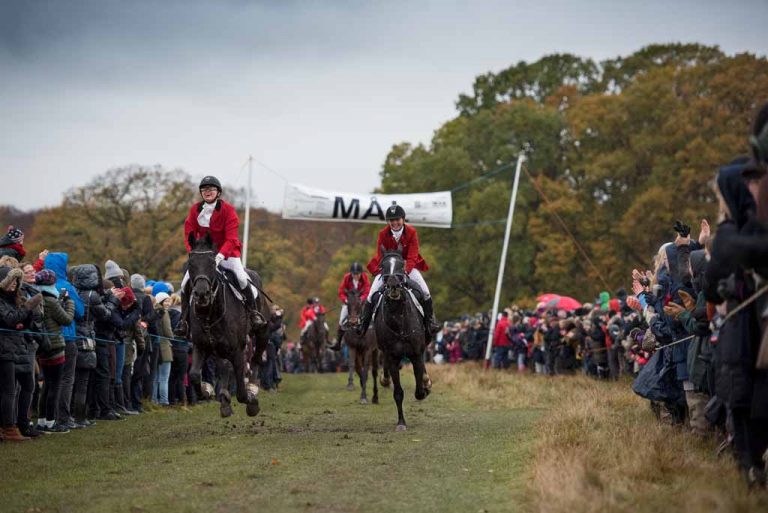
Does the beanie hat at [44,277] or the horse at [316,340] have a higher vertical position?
the beanie hat at [44,277]

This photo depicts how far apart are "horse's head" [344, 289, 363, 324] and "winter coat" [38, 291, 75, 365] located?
10105 millimetres

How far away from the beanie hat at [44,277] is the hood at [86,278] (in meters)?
1.69

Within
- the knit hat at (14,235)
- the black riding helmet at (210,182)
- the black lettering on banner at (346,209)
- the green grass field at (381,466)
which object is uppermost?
the black lettering on banner at (346,209)

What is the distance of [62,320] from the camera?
14.1 meters

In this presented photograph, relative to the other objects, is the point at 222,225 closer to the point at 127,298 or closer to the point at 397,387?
the point at 397,387

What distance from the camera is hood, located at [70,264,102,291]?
52.1 ft

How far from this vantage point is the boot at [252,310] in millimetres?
14516

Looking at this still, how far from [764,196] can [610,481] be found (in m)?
2.50

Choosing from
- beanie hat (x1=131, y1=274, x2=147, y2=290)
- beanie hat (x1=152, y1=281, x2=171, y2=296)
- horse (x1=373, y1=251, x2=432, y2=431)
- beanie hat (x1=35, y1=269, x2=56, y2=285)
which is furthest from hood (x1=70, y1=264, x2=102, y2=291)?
beanie hat (x1=152, y1=281, x2=171, y2=296)

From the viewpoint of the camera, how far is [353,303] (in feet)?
79.4

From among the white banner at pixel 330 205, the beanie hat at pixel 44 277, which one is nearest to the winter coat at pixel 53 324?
the beanie hat at pixel 44 277

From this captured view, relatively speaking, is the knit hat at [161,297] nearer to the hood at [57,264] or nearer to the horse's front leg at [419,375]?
the hood at [57,264]

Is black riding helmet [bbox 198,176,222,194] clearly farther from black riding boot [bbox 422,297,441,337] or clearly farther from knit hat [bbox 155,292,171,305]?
knit hat [bbox 155,292,171,305]

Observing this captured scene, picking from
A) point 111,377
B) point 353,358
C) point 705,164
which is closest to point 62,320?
point 111,377
